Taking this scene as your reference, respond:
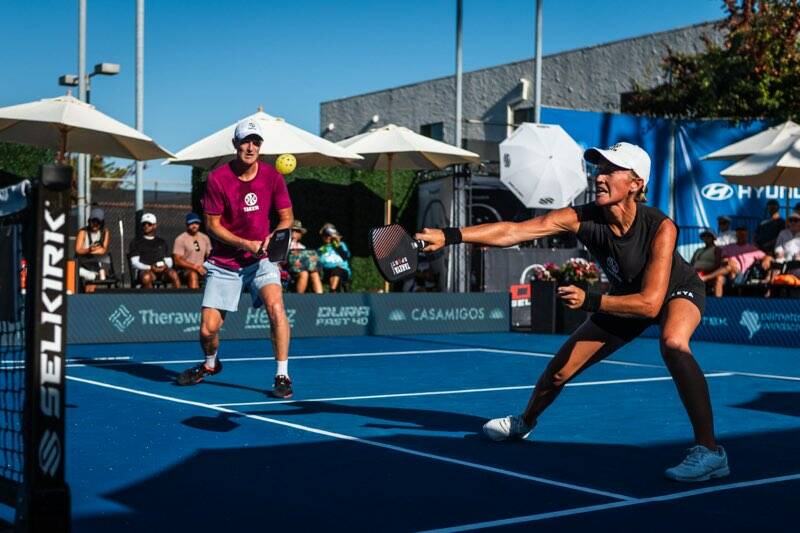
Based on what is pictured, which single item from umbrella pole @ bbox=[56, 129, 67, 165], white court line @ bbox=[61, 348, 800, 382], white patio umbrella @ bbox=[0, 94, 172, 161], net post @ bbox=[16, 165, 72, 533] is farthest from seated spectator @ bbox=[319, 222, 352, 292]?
net post @ bbox=[16, 165, 72, 533]

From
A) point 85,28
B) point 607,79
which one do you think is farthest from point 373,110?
point 85,28

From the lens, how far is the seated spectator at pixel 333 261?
19.3 m

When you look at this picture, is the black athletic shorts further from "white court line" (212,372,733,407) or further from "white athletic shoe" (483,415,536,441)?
"white court line" (212,372,733,407)

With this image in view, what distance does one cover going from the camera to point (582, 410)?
855cm

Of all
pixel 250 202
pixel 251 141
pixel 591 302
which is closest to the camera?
pixel 591 302

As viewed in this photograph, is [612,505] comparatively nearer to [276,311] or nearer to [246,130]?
[276,311]

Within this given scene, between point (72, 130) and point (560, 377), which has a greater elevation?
point (72, 130)

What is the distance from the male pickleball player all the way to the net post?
488 cm

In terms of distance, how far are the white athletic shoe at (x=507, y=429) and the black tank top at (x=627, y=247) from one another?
1.10 metres

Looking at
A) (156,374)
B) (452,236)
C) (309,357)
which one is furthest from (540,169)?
(452,236)

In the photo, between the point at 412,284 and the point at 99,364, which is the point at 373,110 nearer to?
the point at 412,284

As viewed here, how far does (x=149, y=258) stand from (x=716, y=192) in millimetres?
12680

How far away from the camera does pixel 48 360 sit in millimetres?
3678

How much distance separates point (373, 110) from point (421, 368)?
31396mm
